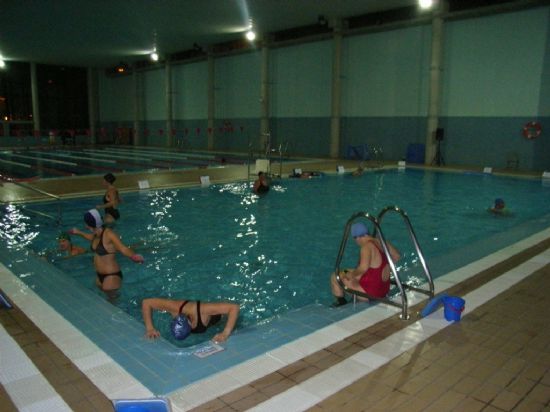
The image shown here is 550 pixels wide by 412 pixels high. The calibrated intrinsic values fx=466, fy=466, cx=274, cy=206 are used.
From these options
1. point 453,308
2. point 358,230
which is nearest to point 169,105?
point 358,230

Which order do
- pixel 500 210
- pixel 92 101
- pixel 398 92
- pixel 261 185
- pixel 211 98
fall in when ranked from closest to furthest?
1. pixel 500 210
2. pixel 261 185
3. pixel 398 92
4. pixel 211 98
5. pixel 92 101

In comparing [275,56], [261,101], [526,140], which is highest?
[275,56]

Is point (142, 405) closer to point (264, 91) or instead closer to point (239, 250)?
point (239, 250)

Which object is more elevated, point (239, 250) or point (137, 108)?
point (137, 108)

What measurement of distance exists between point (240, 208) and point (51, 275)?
224 inches

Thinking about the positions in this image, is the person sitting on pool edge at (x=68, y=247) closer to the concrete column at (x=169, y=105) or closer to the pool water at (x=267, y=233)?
the pool water at (x=267, y=233)

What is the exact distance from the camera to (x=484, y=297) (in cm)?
460

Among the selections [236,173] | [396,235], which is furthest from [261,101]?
[396,235]

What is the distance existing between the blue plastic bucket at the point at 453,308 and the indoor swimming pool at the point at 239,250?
87cm

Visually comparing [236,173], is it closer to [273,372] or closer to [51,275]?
[51,275]

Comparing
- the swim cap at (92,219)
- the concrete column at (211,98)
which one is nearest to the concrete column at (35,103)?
the concrete column at (211,98)

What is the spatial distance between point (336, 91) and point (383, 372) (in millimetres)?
20593

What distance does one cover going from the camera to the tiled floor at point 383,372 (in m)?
2.82

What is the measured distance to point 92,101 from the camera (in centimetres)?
3781
